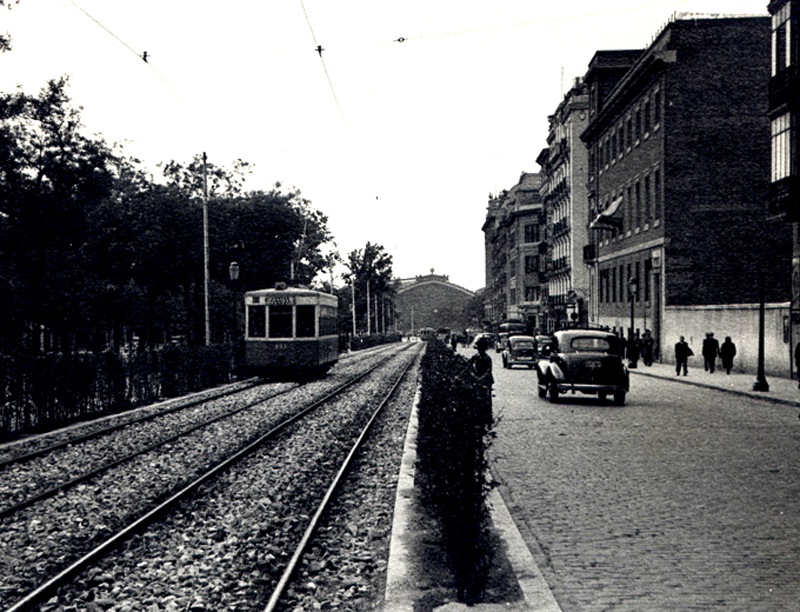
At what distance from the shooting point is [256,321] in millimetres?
32406

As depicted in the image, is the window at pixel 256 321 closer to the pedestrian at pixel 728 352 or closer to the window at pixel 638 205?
the pedestrian at pixel 728 352

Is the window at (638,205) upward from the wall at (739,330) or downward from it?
upward

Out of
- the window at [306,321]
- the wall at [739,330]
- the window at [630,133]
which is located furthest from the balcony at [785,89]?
the window at [630,133]

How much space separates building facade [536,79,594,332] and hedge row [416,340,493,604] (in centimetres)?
6142

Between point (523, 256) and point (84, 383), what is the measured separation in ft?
287

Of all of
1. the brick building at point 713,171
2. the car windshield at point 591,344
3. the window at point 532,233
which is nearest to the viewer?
the car windshield at point 591,344

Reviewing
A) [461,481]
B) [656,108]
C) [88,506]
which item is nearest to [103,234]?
[656,108]

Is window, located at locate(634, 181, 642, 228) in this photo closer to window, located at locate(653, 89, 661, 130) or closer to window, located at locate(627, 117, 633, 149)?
window, located at locate(627, 117, 633, 149)

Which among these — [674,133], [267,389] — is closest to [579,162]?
[674,133]

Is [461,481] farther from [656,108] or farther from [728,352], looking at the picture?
[656,108]

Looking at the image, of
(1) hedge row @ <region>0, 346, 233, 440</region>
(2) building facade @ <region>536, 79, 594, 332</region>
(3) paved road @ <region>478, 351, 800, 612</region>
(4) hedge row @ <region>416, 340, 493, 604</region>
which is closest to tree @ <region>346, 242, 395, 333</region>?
(2) building facade @ <region>536, 79, 594, 332</region>

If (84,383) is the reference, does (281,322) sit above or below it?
above

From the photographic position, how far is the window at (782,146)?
3161cm

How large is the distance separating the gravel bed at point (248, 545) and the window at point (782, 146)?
2259 cm
